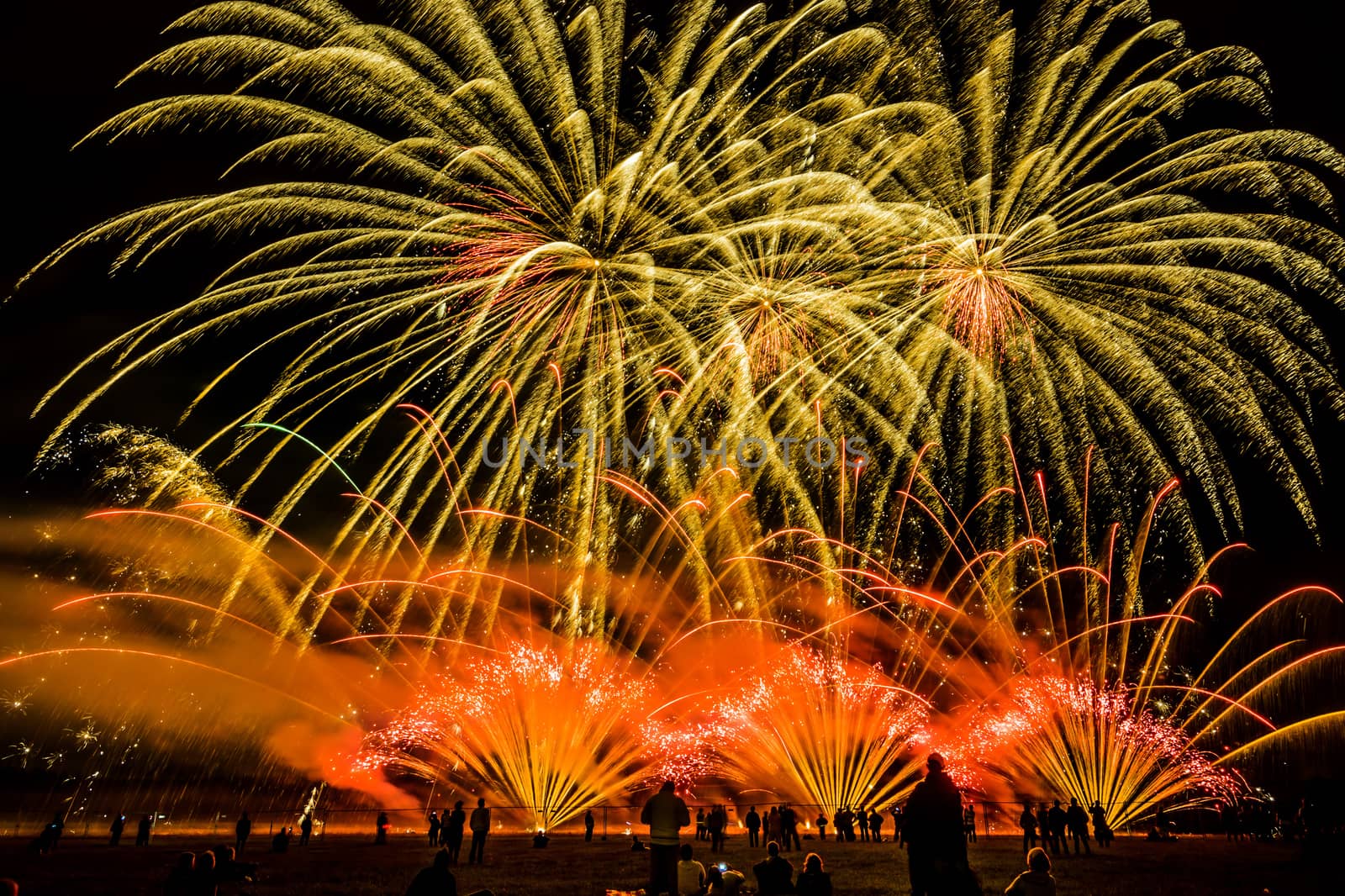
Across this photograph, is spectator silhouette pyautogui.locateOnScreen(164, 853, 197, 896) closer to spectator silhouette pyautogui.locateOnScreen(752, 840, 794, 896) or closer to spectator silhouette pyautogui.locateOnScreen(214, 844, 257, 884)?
spectator silhouette pyautogui.locateOnScreen(214, 844, 257, 884)

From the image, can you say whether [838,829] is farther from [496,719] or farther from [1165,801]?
[1165,801]

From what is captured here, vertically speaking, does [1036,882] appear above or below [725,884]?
above

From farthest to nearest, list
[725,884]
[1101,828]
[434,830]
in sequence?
[1101,828], [434,830], [725,884]

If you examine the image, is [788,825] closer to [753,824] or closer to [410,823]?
[753,824]

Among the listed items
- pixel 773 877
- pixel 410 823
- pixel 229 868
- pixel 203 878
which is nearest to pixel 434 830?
pixel 229 868

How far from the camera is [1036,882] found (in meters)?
7.89

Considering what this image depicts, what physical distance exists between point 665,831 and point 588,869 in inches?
286

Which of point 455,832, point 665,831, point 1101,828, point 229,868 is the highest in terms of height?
point 665,831

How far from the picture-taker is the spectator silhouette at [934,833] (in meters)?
7.59

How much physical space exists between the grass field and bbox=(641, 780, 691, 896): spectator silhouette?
2721 millimetres

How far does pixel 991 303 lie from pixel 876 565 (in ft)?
34.0

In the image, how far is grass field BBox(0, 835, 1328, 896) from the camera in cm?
1343

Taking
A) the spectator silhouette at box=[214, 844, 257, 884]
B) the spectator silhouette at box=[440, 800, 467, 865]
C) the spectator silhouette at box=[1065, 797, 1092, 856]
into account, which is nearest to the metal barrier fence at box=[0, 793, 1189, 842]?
the spectator silhouette at box=[1065, 797, 1092, 856]

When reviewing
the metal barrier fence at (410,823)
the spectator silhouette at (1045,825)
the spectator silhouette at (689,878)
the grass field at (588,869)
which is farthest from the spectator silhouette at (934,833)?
the metal barrier fence at (410,823)
